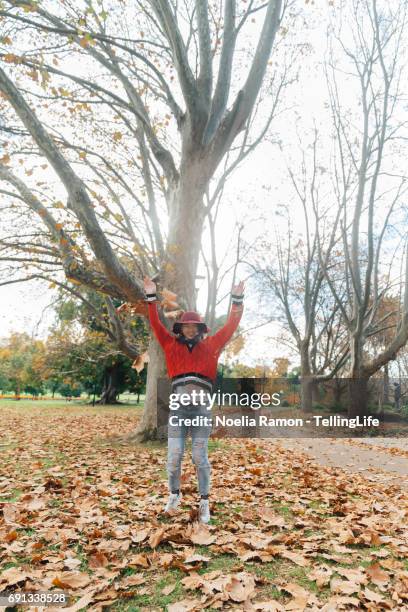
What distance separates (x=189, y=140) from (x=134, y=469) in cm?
621

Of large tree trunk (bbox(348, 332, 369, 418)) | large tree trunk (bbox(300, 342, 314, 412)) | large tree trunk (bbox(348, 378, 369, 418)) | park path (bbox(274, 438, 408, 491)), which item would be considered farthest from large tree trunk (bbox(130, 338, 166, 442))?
large tree trunk (bbox(300, 342, 314, 412))

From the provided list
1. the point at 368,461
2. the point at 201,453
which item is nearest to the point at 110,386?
the point at 368,461

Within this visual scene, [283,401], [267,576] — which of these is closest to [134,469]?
[267,576]

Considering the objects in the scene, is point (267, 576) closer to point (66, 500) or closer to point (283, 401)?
point (66, 500)

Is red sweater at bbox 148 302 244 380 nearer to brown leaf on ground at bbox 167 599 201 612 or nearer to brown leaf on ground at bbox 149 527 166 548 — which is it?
brown leaf on ground at bbox 149 527 166 548

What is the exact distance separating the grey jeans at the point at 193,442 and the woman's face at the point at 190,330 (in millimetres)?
714

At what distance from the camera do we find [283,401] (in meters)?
24.2

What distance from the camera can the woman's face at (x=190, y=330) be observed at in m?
4.41

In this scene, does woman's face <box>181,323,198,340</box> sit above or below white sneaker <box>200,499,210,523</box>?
above

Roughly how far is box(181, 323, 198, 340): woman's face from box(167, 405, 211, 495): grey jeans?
28.1 inches

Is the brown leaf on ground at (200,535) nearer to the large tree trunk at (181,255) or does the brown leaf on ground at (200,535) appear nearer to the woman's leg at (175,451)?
the woman's leg at (175,451)

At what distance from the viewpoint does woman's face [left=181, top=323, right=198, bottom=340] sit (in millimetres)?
4406

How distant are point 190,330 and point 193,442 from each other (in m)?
1.11

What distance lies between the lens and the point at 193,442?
4.24 m
